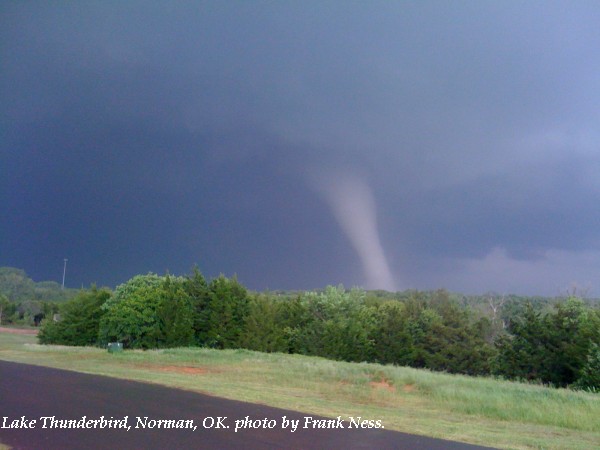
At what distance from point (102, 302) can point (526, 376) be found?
4531 centimetres

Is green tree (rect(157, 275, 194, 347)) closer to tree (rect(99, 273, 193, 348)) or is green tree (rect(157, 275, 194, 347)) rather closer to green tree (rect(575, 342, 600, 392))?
tree (rect(99, 273, 193, 348))

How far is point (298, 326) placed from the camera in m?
68.7

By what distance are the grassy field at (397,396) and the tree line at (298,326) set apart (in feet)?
70.8

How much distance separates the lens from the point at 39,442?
36.0ft

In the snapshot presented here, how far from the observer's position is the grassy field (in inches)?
621

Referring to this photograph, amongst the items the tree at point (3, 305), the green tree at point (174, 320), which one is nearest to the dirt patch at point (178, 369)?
the green tree at point (174, 320)

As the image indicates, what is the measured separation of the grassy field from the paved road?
5.38 ft

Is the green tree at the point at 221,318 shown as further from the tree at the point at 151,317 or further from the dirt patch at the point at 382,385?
the dirt patch at the point at 382,385

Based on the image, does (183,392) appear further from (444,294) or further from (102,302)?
(444,294)

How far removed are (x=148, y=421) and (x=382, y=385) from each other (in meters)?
16.0

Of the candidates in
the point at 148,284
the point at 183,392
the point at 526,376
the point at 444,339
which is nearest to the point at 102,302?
the point at 148,284

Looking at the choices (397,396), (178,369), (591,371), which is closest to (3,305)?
(178,369)

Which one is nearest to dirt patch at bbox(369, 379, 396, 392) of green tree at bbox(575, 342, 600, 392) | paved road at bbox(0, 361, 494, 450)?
paved road at bbox(0, 361, 494, 450)

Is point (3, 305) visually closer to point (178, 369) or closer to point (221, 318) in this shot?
point (221, 318)
